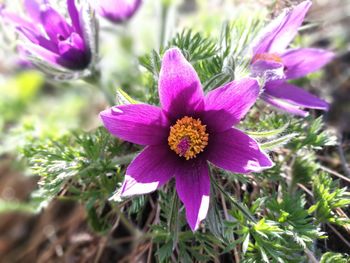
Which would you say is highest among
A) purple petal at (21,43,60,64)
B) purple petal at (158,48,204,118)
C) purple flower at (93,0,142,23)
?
purple flower at (93,0,142,23)

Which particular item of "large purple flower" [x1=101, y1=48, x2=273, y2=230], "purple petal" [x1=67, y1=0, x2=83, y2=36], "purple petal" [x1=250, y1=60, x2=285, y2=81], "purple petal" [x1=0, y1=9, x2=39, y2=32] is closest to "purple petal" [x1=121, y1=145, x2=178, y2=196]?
"large purple flower" [x1=101, y1=48, x2=273, y2=230]

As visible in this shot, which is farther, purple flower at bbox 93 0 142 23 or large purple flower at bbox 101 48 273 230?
purple flower at bbox 93 0 142 23

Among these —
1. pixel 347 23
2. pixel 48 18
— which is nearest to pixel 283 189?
pixel 48 18

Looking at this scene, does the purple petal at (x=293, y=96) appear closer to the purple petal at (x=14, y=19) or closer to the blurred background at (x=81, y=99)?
the blurred background at (x=81, y=99)

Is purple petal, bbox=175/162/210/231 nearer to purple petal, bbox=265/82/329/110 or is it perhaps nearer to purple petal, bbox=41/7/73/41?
purple petal, bbox=265/82/329/110

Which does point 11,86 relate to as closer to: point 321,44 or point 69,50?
point 69,50

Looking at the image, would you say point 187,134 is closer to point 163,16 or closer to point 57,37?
point 57,37
